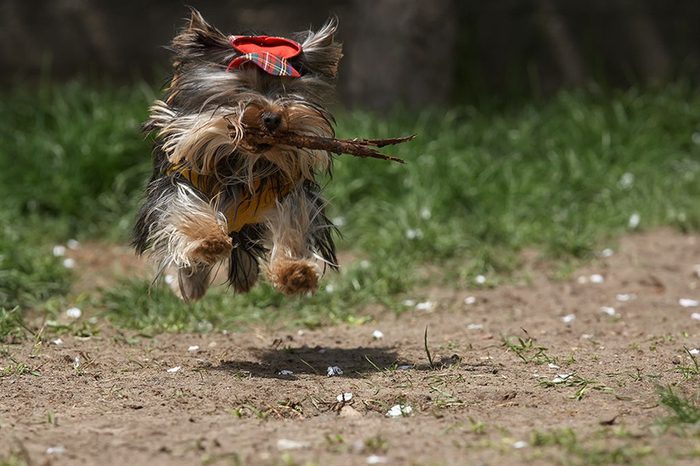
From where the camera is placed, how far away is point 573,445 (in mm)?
3268

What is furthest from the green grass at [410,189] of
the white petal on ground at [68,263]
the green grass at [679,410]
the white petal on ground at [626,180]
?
the green grass at [679,410]

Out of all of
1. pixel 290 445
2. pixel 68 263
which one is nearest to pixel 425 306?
pixel 68 263

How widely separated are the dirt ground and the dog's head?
0.91 metres

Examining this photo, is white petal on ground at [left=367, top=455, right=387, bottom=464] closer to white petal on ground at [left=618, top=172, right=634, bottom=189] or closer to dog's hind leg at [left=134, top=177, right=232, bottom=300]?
dog's hind leg at [left=134, top=177, right=232, bottom=300]

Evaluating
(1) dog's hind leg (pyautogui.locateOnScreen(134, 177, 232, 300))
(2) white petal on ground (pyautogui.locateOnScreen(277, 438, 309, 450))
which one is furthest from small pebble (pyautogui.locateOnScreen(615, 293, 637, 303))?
(2) white petal on ground (pyautogui.locateOnScreen(277, 438, 309, 450))

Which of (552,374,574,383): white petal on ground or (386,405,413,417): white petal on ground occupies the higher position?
(552,374,574,383): white petal on ground

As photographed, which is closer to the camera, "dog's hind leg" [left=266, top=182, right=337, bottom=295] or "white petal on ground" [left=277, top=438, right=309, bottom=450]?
"white petal on ground" [left=277, top=438, right=309, bottom=450]

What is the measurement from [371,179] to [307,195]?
2.89m

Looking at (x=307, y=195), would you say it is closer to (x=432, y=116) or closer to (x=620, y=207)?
(x=620, y=207)

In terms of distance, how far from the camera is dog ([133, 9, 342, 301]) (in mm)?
4293

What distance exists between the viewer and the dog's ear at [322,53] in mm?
4578

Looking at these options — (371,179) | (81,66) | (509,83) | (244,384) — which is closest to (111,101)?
(81,66)

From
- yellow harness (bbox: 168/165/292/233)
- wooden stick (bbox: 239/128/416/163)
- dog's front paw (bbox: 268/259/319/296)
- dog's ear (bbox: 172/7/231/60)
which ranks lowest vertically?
dog's front paw (bbox: 268/259/319/296)

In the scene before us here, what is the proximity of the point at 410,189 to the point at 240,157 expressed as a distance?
3114 mm
